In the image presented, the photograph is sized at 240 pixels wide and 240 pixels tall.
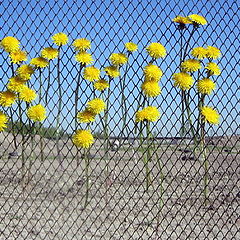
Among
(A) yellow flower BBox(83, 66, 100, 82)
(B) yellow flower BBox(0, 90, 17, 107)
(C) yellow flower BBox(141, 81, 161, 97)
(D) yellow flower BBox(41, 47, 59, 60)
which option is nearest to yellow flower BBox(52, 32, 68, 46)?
(D) yellow flower BBox(41, 47, 59, 60)

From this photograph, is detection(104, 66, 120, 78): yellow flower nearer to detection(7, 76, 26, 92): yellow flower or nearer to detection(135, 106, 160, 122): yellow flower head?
detection(135, 106, 160, 122): yellow flower head

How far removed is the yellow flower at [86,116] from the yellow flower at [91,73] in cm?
19

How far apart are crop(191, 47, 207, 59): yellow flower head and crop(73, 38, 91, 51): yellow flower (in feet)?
1.93

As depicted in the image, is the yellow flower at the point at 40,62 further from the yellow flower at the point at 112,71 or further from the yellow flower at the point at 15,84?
the yellow flower at the point at 112,71

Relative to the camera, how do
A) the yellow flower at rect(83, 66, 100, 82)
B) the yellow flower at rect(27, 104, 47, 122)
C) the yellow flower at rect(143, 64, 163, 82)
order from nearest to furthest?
the yellow flower at rect(143, 64, 163, 82) < the yellow flower at rect(83, 66, 100, 82) < the yellow flower at rect(27, 104, 47, 122)

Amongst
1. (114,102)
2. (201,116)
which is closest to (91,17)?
(114,102)

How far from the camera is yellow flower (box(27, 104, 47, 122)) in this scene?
3.01 metres

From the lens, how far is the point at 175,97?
2588mm

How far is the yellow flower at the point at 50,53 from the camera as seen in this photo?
2959 millimetres

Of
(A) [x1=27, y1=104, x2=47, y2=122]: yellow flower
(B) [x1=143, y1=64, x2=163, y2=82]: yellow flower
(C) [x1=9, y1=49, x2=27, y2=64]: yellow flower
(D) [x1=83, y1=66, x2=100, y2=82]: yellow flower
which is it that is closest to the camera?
(B) [x1=143, y1=64, x2=163, y2=82]: yellow flower

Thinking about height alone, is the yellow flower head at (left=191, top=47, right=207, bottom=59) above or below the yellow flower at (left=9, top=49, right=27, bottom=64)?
above

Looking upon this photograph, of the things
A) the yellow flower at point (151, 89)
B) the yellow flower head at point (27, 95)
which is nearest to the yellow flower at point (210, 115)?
the yellow flower at point (151, 89)

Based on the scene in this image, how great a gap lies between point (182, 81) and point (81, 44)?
0.60m

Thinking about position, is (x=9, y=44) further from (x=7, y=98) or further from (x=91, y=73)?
(x=91, y=73)
